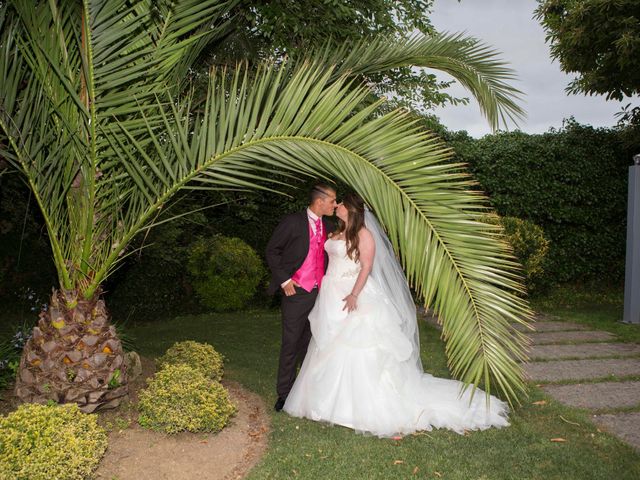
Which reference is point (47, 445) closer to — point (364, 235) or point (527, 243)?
point (364, 235)

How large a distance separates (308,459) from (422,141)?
2.30 m

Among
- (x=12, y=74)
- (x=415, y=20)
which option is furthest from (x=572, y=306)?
(x=12, y=74)

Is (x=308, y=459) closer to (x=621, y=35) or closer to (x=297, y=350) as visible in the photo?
(x=297, y=350)

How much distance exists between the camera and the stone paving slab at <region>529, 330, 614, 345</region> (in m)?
8.13

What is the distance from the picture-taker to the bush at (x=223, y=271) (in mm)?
9992

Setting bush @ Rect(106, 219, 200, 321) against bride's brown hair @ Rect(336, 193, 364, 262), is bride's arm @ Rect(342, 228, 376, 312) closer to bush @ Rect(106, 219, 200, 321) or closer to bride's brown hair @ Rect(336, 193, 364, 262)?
bride's brown hair @ Rect(336, 193, 364, 262)

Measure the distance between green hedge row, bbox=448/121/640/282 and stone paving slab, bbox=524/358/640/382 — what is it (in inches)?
171

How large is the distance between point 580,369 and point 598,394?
912 millimetres

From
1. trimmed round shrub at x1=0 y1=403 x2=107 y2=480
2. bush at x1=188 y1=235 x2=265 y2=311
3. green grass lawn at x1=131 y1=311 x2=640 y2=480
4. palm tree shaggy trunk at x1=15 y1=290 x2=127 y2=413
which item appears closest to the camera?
trimmed round shrub at x1=0 y1=403 x2=107 y2=480

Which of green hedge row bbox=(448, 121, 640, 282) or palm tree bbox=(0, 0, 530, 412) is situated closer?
palm tree bbox=(0, 0, 530, 412)

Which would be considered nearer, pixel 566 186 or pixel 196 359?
pixel 196 359

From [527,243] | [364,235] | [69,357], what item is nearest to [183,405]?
[69,357]

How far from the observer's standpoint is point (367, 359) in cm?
501

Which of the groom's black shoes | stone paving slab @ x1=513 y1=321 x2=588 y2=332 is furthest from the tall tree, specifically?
the groom's black shoes
